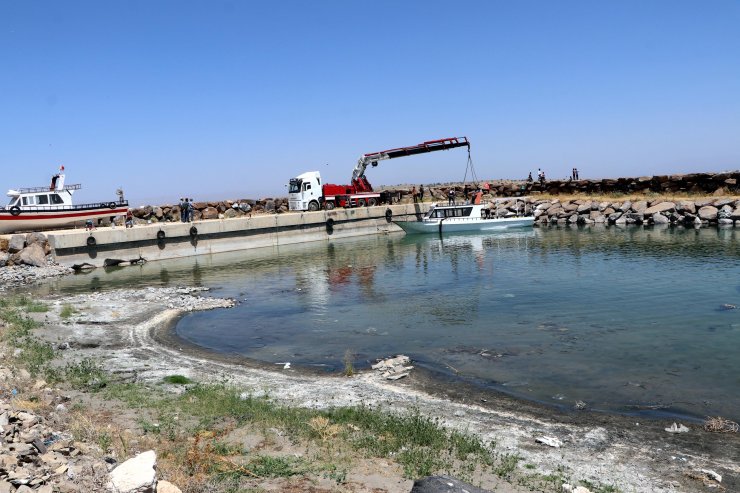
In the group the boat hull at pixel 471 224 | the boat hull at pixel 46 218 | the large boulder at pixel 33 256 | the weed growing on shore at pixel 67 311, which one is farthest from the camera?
the boat hull at pixel 471 224

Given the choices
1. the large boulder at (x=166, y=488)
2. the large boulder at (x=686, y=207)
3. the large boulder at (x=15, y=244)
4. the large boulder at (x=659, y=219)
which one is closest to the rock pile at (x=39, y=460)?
the large boulder at (x=166, y=488)

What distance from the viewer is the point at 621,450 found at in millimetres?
8820

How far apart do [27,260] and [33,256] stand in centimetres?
39

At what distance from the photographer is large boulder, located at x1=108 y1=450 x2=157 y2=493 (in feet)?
19.6

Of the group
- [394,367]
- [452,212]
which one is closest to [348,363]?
[394,367]

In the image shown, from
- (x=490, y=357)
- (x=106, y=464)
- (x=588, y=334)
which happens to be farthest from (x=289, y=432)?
(x=588, y=334)

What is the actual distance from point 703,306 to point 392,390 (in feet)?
39.0

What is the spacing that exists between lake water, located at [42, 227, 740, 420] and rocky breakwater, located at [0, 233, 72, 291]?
2.17 meters

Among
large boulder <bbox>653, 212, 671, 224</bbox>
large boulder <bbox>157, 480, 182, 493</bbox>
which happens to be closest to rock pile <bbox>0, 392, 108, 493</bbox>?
large boulder <bbox>157, 480, 182, 493</bbox>

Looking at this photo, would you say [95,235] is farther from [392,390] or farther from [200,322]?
[392,390]

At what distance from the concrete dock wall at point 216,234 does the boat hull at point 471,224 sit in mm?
5349

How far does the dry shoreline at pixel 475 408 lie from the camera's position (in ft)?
26.8

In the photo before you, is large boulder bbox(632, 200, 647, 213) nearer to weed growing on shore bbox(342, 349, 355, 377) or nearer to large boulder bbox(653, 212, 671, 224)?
large boulder bbox(653, 212, 671, 224)

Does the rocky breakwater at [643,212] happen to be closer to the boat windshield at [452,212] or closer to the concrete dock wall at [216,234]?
the boat windshield at [452,212]
